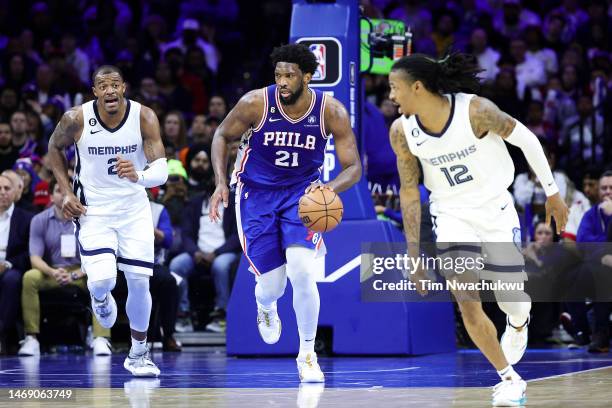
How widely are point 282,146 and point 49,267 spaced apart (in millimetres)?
4588

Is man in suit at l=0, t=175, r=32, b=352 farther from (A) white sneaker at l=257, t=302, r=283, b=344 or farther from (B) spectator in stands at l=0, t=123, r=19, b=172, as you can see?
(A) white sneaker at l=257, t=302, r=283, b=344

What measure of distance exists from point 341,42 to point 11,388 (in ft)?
14.8

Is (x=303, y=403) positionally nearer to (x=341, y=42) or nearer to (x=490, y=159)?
(x=490, y=159)

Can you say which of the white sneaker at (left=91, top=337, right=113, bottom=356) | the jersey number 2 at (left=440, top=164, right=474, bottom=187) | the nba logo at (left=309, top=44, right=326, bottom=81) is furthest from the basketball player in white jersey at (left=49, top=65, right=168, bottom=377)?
the jersey number 2 at (left=440, top=164, right=474, bottom=187)

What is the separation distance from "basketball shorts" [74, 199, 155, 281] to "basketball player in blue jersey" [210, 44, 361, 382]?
88 centimetres

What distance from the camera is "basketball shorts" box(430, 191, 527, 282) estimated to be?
707cm

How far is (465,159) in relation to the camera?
7.07 metres

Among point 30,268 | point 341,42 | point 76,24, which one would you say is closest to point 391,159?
point 341,42

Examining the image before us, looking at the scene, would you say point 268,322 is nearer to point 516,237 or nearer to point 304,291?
point 304,291

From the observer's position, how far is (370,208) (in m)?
11.3

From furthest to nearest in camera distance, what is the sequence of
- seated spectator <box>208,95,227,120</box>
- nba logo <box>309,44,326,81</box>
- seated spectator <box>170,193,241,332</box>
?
1. seated spectator <box>208,95,227,120</box>
2. seated spectator <box>170,193,241,332</box>
3. nba logo <box>309,44,326,81</box>

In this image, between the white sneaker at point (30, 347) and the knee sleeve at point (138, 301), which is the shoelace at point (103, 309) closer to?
the knee sleeve at point (138, 301)

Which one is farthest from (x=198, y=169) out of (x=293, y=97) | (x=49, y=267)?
(x=293, y=97)

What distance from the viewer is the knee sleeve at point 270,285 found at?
8852 millimetres
